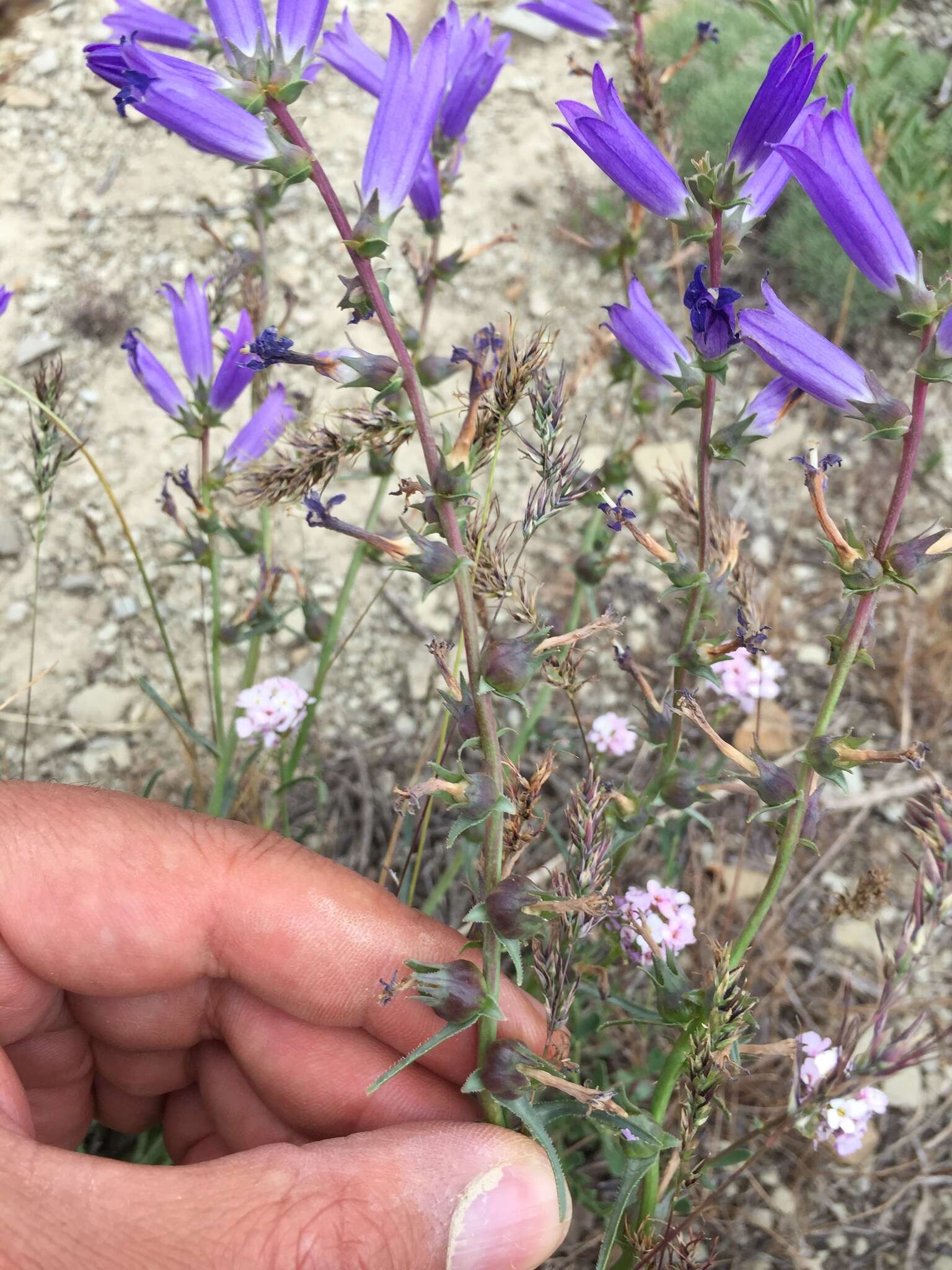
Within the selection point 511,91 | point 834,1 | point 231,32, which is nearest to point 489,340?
point 231,32

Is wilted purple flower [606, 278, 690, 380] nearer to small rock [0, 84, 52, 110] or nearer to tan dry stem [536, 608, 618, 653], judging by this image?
tan dry stem [536, 608, 618, 653]

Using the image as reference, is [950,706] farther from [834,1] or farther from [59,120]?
[59,120]

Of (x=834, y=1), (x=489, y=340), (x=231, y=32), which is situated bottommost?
(x=489, y=340)

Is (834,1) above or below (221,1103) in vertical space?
above

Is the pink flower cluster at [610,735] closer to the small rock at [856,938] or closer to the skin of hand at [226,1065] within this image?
the skin of hand at [226,1065]

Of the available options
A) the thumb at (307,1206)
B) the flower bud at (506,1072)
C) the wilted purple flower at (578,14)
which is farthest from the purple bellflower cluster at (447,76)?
the thumb at (307,1206)

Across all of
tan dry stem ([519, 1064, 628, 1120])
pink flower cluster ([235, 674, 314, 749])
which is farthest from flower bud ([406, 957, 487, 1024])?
pink flower cluster ([235, 674, 314, 749])
